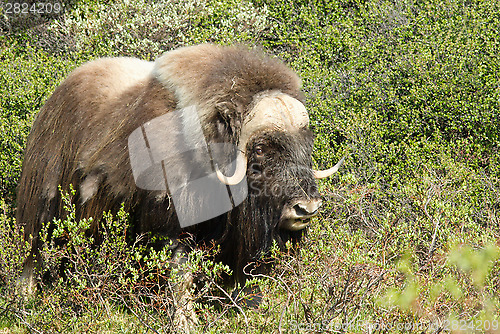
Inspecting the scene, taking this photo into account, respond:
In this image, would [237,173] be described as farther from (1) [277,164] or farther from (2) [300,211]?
(2) [300,211]

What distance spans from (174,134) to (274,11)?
4.03 metres

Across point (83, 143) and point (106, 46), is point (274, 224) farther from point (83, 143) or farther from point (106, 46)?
point (106, 46)

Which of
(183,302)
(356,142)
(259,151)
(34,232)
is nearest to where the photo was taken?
(183,302)

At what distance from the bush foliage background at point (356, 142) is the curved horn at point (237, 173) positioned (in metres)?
0.48

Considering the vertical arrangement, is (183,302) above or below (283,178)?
below

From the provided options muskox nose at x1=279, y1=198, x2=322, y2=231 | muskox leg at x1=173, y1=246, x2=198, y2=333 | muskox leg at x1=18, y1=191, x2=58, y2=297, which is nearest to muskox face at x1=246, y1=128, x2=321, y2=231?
muskox nose at x1=279, y1=198, x2=322, y2=231

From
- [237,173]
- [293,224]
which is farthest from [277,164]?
[293,224]

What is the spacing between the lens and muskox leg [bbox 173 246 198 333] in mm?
2988

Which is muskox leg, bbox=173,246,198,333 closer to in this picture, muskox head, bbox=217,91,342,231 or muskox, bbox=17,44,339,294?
muskox, bbox=17,44,339,294

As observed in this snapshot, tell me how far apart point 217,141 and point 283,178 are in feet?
1.34

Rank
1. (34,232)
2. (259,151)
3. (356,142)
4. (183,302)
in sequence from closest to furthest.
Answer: (183,302)
(259,151)
(34,232)
(356,142)

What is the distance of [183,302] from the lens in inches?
123

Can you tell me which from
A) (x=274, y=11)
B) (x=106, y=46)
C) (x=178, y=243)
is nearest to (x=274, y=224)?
(x=178, y=243)

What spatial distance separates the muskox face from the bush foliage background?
9.6 inches
